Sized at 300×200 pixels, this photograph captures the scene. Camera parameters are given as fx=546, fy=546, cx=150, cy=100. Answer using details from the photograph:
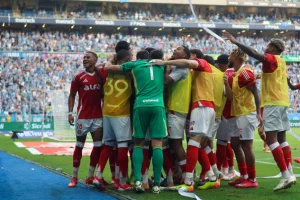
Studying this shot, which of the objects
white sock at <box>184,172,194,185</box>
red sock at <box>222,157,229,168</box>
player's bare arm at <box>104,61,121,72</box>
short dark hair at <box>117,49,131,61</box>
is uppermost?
short dark hair at <box>117,49,131,61</box>

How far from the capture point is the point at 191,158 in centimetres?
796

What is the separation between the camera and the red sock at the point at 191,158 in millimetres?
7949

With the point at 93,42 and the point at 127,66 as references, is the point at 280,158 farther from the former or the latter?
the point at 93,42

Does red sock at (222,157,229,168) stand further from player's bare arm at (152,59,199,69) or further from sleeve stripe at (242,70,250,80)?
player's bare arm at (152,59,199,69)

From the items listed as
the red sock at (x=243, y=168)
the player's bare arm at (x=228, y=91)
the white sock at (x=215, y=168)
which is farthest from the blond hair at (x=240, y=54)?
the white sock at (x=215, y=168)

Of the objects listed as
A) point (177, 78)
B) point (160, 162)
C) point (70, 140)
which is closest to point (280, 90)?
point (177, 78)

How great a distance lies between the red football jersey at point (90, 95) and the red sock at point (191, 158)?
1.67 m

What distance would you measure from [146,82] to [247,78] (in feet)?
5.33

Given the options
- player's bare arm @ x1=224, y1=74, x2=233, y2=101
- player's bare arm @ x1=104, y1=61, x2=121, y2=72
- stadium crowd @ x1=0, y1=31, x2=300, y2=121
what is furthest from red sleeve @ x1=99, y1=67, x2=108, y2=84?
stadium crowd @ x1=0, y1=31, x2=300, y2=121

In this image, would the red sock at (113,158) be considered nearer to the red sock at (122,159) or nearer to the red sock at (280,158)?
the red sock at (122,159)

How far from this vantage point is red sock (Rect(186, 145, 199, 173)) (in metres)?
7.95

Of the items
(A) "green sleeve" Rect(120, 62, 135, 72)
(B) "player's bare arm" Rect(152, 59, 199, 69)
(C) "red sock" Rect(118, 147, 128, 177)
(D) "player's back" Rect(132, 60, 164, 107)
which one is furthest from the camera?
(C) "red sock" Rect(118, 147, 128, 177)

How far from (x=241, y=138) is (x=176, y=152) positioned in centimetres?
106

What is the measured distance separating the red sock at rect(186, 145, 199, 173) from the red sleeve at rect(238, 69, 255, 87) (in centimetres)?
133
